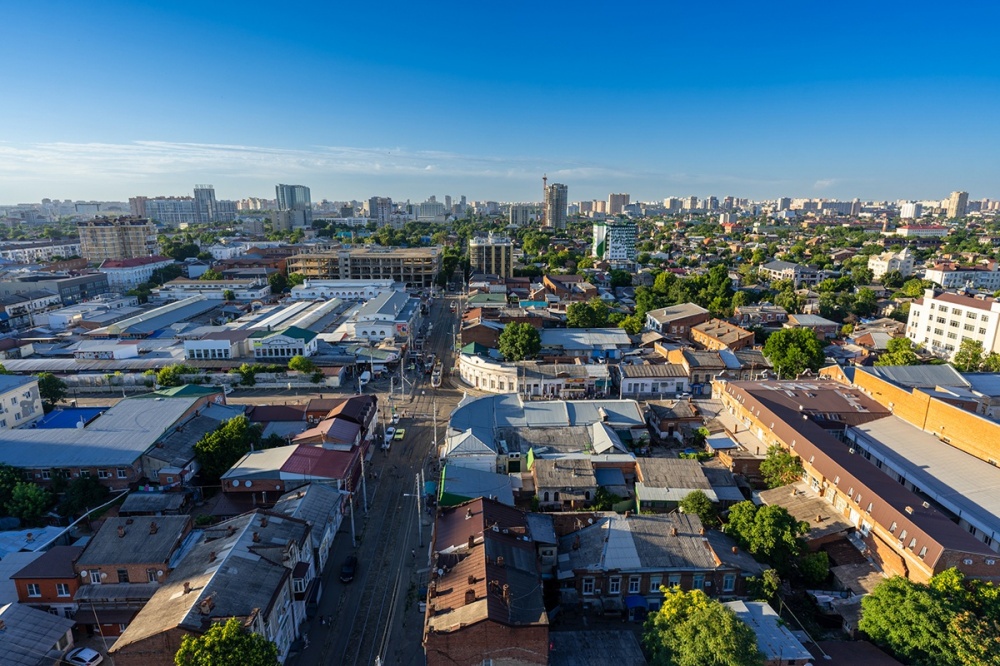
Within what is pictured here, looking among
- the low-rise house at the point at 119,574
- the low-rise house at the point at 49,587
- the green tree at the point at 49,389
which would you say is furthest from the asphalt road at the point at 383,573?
the green tree at the point at 49,389

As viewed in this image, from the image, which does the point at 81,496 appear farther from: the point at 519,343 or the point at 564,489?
the point at 519,343

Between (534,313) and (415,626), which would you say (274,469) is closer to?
(415,626)

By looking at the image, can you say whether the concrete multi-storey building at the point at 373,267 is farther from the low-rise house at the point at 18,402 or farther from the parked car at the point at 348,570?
the parked car at the point at 348,570

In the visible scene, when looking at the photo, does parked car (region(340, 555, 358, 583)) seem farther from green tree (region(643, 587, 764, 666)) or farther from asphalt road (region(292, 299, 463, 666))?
green tree (region(643, 587, 764, 666))

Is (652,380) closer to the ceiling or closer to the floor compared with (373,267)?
closer to the floor

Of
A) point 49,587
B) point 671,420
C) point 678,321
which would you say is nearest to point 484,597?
point 49,587
